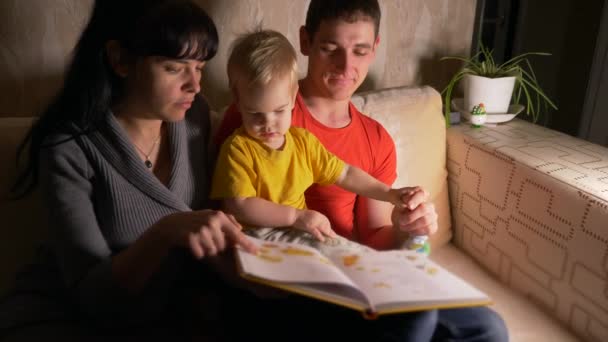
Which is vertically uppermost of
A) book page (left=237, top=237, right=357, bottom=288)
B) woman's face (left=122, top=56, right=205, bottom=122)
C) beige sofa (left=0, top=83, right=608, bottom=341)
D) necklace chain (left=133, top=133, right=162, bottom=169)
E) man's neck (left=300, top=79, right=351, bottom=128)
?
woman's face (left=122, top=56, right=205, bottom=122)

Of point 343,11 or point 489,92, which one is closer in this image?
point 343,11

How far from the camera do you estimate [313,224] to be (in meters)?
0.98

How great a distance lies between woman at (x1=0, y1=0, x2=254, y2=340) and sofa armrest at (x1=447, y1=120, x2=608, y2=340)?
0.85 m

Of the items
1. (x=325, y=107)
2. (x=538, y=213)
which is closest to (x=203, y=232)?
(x=325, y=107)

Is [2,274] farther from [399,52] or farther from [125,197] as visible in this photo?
[399,52]

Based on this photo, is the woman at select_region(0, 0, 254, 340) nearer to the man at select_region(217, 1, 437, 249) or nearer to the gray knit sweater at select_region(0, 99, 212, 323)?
the gray knit sweater at select_region(0, 99, 212, 323)

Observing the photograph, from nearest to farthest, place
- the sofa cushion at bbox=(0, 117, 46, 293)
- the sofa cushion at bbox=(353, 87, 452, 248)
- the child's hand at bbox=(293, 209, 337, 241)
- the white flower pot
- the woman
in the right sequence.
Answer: the woman → the child's hand at bbox=(293, 209, 337, 241) → the sofa cushion at bbox=(0, 117, 46, 293) → the sofa cushion at bbox=(353, 87, 452, 248) → the white flower pot

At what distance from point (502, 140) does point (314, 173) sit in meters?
0.70

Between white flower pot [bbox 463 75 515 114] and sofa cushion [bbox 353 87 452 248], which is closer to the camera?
sofa cushion [bbox 353 87 452 248]

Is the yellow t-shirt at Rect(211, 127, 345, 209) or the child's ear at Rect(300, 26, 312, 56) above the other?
the child's ear at Rect(300, 26, 312, 56)

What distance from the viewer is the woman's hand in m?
0.78

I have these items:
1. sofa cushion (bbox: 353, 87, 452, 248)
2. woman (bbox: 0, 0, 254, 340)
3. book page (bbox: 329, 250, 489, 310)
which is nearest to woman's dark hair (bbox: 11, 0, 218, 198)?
woman (bbox: 0, 0, 254, 340)

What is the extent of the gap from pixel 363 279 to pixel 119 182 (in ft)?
1.72

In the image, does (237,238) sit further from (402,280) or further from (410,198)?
(410,198)
